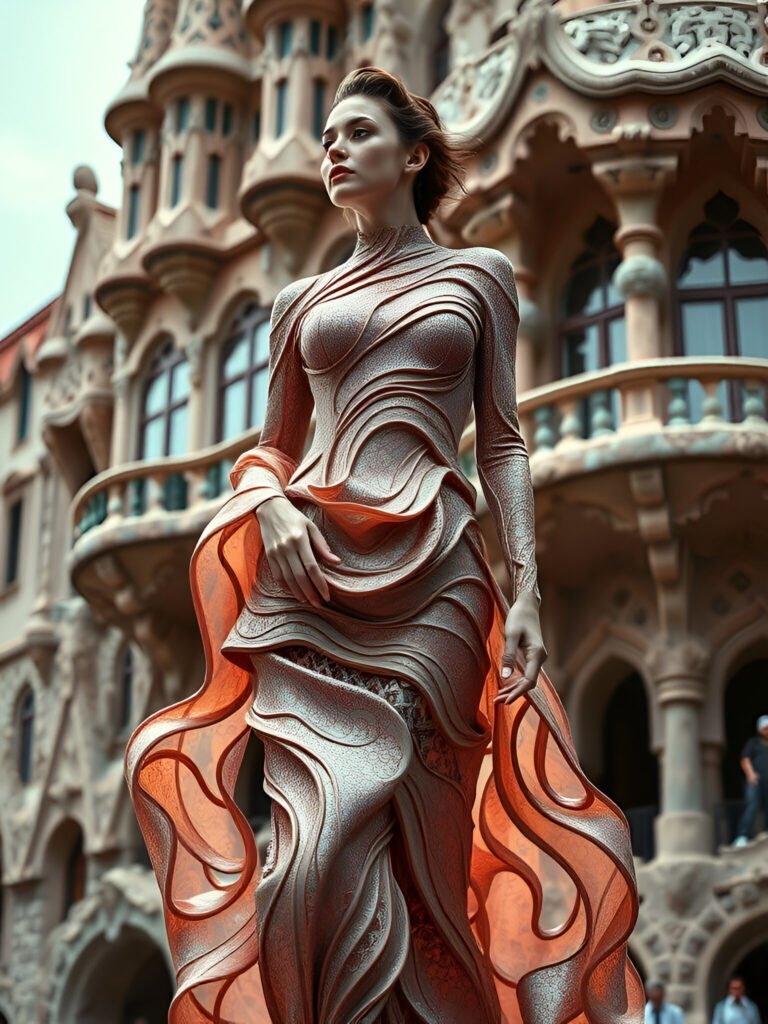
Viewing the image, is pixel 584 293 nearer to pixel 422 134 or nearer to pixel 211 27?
pixel 211 27

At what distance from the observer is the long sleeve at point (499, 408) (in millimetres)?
4637

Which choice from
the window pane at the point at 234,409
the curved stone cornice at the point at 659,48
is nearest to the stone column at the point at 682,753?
the curved stone cornice at the point at 659,48

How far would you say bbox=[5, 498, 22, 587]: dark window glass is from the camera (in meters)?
28.5

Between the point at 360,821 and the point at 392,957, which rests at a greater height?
the point at 360,821

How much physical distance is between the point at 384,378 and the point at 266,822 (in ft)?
52.6

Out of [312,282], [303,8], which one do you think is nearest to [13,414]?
[303,8]

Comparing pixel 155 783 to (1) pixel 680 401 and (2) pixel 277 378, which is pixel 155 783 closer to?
(2) pixel 277 378

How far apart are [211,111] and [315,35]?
2.03m

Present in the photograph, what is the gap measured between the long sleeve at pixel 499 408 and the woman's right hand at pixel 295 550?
A: 553 mm

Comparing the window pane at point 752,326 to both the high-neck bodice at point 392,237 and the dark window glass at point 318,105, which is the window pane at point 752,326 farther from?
the high-neck bodice at point 392,237

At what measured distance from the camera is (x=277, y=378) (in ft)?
15.9

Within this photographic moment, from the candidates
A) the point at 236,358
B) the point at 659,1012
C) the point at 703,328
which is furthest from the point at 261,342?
the point at 659,1012

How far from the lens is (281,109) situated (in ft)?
70.6

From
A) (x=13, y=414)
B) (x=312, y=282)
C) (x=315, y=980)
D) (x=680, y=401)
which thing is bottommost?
(x=315, y=980)
